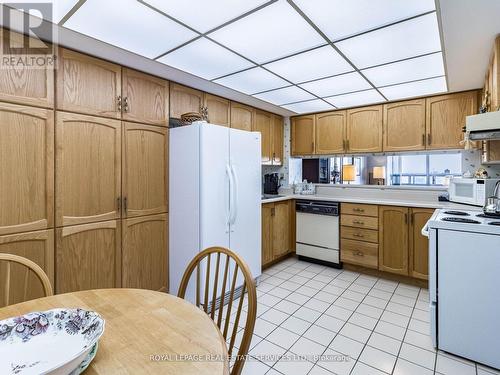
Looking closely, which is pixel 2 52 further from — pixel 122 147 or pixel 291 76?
pixel 291 76

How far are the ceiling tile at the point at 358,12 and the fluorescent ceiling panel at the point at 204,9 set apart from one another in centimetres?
31

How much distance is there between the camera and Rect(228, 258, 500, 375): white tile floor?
5.68 feet

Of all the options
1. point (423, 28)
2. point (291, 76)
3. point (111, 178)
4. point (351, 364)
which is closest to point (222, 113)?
point (291, 76)

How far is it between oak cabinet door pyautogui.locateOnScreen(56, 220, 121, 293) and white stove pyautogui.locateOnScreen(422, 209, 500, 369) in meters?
2.41

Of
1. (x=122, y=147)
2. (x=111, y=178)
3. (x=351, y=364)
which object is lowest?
(x=351, y=364)

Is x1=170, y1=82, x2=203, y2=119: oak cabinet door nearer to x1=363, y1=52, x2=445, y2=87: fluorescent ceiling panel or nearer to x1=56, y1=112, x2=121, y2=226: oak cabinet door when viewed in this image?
x1=56, y1=112, x2=121, y2=226: oak cabinet door

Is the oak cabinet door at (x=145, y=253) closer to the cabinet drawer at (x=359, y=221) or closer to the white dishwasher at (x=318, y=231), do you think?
the white dishwasher at (x=318, y=231)

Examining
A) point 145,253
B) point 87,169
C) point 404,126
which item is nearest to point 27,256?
point 87,169

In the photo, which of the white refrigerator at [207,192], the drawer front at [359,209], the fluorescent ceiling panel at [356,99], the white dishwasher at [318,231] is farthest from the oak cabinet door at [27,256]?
the fluorescent ceiling panel at [356,99]

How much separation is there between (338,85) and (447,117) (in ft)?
4.45

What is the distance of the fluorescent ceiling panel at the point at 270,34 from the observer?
1.60m

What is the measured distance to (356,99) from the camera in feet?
10.9

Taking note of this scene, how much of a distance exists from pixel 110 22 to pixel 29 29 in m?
0.57

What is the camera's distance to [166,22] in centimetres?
167
